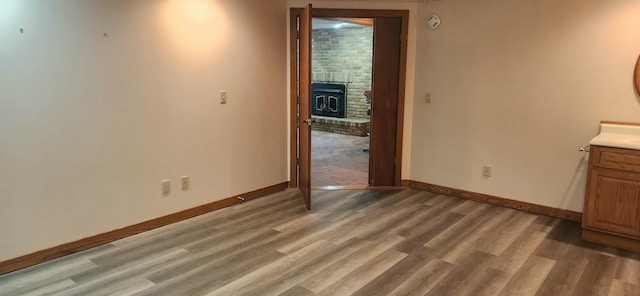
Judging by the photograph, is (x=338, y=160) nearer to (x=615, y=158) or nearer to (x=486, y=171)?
(x=486, y=171)

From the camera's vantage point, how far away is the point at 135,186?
3504 millimetres

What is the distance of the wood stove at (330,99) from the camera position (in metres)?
9.55

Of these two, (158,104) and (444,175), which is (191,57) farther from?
(444,175)

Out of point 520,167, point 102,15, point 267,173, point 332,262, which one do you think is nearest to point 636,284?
point 520,167

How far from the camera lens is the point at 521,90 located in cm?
414

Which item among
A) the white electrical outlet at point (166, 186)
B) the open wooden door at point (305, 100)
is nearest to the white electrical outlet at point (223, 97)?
the open wooden door at point (305, 100)

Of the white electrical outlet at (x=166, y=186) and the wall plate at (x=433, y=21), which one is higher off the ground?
the wall plate at (x=433, y=21)

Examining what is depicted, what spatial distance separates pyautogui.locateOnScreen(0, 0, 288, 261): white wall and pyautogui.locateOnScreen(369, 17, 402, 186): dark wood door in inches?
42.3

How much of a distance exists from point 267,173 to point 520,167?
99.1 inches

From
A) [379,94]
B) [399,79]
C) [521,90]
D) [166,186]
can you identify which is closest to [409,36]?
[399,79]

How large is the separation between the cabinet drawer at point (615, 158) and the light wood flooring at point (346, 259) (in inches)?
25.4

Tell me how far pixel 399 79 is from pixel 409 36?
47cm

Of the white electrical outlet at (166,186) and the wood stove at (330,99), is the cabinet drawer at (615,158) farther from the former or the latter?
the wood stove at (330,99)

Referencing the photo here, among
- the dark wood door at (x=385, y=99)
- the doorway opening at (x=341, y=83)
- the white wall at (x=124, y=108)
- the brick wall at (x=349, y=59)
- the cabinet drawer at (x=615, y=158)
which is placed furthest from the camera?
A: the brick wall at (x=349, y=59)
